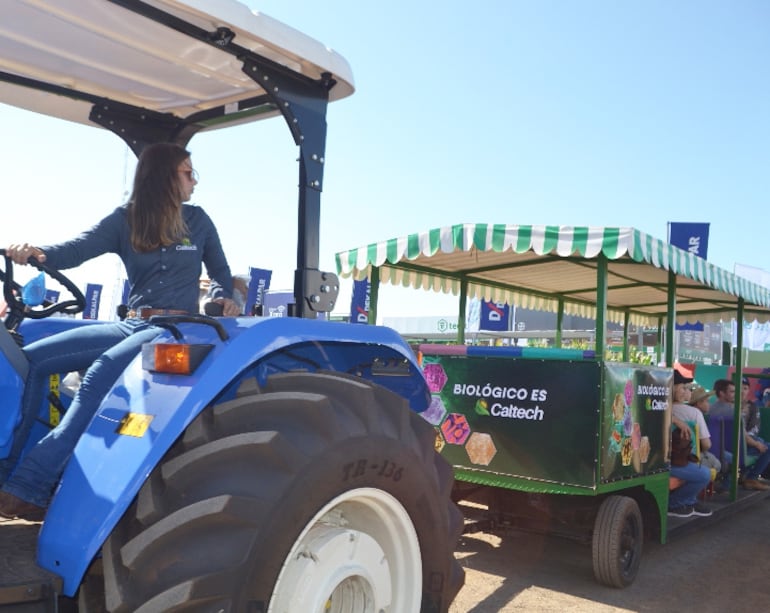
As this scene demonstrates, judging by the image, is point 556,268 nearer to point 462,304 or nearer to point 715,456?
point 462,304

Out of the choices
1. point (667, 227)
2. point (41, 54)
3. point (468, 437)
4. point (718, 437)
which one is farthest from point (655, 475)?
point (667, 227)

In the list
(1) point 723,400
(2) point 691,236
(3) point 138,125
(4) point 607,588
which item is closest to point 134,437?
(3) point 138,125

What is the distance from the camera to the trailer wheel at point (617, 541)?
4.39 metres

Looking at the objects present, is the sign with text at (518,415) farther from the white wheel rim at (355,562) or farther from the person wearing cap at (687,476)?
the white wheel rim at (355,562)

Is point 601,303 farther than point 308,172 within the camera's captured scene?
Yes

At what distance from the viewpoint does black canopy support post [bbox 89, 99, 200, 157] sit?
2.95 metres

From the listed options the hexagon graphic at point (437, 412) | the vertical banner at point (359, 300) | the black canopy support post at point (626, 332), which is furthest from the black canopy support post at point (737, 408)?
the vertical banner at point (359, 300)

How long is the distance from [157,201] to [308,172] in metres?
0.56

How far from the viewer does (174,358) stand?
75.6 inches

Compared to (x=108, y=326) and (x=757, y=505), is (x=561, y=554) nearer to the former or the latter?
(x=757, y=505)

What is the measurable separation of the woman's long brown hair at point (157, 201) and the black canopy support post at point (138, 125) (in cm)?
65

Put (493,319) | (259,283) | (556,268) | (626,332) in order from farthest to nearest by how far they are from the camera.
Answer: (493,319)
(259,283)
(626,332)
(556,268)

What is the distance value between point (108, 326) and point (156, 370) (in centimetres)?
42

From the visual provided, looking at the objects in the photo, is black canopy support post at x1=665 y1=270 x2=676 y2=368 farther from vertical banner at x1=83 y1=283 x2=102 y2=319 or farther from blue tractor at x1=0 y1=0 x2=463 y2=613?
vertical banner at x1=83 y1=283 x2=102 y2=319
